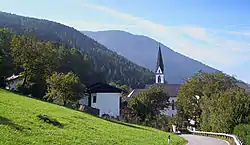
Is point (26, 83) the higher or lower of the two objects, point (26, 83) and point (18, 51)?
the lower

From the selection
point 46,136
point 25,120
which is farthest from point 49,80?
point 46,136

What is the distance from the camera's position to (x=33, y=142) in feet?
43.5

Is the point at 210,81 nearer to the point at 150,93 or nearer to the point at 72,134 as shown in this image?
the point at 150,93

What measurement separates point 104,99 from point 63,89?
1902cm

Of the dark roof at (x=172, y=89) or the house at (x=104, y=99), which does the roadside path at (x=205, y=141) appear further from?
the dark roof at (x=172, y=89)

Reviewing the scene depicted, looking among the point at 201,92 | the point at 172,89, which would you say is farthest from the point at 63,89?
the point at 172,89

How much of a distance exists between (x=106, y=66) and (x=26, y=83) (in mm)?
102239

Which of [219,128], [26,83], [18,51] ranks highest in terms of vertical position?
[18,51]

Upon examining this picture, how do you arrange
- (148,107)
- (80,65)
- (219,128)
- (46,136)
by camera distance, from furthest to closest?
(80,65), (148,107), (219,128), (46,136)

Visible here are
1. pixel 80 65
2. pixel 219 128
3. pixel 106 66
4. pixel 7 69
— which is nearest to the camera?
pixel 219 128

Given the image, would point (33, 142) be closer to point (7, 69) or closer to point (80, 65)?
point (7, 69)

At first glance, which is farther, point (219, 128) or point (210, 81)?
point (210, 81)

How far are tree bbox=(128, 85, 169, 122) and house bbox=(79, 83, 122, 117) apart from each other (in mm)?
4270

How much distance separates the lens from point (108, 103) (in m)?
60.1
